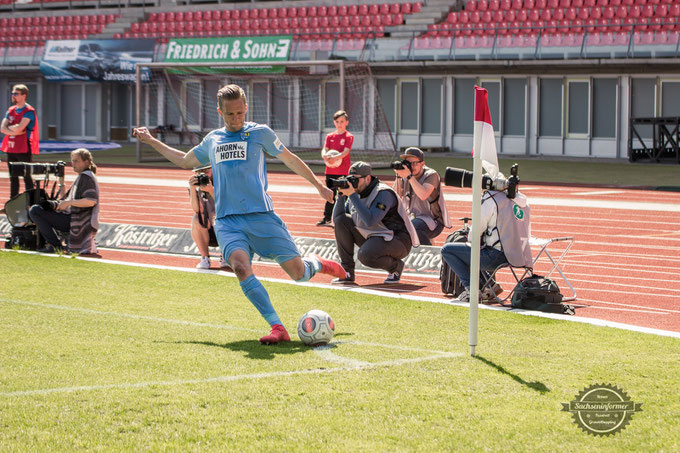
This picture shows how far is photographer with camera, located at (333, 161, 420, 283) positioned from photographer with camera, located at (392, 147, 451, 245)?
1.80ft

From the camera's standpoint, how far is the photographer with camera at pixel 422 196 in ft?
36.3

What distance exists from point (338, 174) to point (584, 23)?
18694 millimetres

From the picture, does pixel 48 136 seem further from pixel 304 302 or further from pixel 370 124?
pixel 304 302

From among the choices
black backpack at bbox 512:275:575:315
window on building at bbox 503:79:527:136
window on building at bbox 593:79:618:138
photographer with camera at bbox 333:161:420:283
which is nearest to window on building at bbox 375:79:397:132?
window on building at bbox 503:79:527:136

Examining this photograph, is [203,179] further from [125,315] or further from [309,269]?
[309,269]

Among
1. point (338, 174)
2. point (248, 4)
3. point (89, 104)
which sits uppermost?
point (248, 4)

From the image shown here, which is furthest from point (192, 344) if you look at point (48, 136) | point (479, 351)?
point (48, 136)

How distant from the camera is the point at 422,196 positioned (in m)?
11.1

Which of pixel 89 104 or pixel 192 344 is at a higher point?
pixel 89 104

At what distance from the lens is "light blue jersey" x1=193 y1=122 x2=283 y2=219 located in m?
7.15

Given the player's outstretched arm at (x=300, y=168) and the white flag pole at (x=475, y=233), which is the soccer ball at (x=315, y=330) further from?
the white flag pole at (x=475, y=233)

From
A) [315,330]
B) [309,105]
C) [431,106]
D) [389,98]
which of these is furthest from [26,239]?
[389,98]

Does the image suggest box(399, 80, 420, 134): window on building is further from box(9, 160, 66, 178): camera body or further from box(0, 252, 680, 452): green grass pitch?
box(0, 252, 680, 452): green grass pitch

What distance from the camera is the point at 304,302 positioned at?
9203 millimetres
